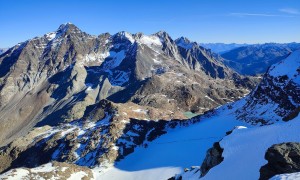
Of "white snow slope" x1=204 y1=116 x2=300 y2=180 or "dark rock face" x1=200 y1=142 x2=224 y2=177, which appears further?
"dark rock face" x1=200 y1=142 x2=224 y2=177

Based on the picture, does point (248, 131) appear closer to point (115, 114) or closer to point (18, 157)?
point (115, 114)

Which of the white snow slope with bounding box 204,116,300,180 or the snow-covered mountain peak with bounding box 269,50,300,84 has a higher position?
the snow-covered mountain peak with bounding box 269,50,300,84

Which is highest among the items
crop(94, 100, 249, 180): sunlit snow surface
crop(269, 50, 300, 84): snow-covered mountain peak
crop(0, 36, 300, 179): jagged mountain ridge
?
crop(269, 50, 300, 84): snow-covered mountain peak

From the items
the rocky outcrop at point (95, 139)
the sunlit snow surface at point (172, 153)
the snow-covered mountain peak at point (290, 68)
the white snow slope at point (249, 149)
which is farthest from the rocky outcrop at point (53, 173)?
the snow-covered mountain peak at point (290, 68)

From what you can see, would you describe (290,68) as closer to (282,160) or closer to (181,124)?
(181,124)

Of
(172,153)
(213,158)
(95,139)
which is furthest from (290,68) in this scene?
(213,158)

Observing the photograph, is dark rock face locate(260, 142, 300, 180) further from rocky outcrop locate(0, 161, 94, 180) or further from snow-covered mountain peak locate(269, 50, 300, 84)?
snow-covered mountain peak locate(269, 50, 300, 84)

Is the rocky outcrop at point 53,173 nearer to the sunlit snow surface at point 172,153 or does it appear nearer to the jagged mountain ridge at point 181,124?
the jagged mountain ridge at point 181,124

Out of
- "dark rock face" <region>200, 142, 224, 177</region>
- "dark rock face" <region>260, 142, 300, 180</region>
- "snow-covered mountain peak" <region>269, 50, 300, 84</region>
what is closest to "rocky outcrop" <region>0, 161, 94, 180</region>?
"dark rock face" <region>200, 142, 224, 177</region>
